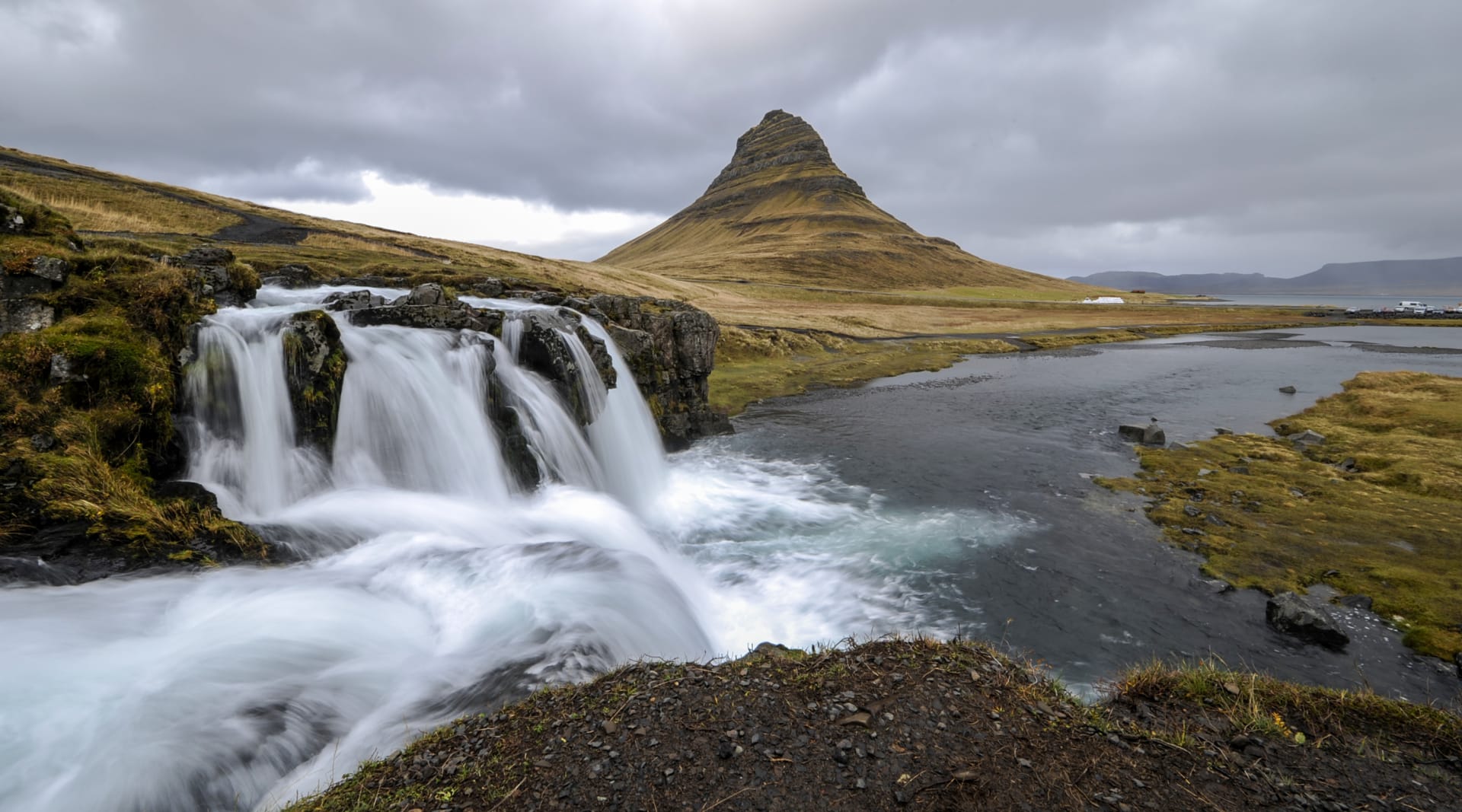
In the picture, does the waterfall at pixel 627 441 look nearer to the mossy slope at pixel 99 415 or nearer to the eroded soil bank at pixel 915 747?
the mossy slope at pixel 99 415

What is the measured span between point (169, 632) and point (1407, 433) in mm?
42134

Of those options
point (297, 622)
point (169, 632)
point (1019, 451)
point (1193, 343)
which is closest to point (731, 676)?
point (297, 622)

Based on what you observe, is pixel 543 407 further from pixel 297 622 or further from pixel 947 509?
pixel 947 509

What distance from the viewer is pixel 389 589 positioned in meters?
10.6

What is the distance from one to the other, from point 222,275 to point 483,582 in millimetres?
14107

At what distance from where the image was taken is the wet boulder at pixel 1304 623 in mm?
11008

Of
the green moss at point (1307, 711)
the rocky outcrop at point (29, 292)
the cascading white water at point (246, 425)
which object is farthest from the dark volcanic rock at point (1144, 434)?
the rocky outcrop at point (29, 292)

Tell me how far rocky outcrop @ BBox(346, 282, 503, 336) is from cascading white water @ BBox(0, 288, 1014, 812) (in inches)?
49.1

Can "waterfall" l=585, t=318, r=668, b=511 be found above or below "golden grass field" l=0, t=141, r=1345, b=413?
below

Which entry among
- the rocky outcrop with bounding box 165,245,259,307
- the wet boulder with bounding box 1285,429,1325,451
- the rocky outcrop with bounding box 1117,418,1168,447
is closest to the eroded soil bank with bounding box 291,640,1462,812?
the rocky outcrop with bounding box 165,245,259,307

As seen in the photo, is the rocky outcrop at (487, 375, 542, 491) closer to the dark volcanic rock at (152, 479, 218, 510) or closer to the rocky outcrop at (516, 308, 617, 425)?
the rocky outcrop at (516, 308, 617, 425)

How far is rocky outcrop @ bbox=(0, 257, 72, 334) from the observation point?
414 inches

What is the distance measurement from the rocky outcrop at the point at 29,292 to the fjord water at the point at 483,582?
2.42 metres

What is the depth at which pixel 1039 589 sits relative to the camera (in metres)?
13.5
